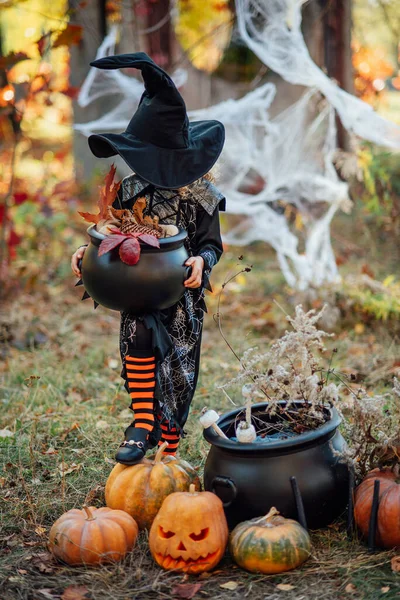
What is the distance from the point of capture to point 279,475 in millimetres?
2920

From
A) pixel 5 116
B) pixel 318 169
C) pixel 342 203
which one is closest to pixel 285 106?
pixel 318 169

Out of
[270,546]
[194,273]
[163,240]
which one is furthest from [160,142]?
[270,546]

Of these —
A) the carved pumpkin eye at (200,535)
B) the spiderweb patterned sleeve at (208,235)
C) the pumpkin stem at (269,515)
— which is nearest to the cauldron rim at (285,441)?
the pumpkin stem at (269,515)

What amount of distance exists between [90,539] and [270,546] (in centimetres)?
70

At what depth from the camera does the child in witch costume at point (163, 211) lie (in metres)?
3.17

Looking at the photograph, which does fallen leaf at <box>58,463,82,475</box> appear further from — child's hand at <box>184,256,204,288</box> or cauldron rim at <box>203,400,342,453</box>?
child's hand at <box>184,256,204,288</box>

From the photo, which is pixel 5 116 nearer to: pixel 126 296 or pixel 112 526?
pixel 126 296

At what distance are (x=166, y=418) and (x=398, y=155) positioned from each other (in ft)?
23.8

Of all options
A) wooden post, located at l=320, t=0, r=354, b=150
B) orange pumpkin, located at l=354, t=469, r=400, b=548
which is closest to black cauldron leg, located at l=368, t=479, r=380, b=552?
orange pumpkin, located at l=354, t=469, r=400, b=548

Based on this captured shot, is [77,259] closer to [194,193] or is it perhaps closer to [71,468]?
[194,193]

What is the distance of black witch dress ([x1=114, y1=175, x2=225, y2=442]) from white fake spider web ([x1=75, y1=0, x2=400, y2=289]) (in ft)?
8.92

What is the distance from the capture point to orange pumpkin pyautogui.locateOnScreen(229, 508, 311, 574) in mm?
2729

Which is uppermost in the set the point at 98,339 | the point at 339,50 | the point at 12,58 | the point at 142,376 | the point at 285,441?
the point at 339,50

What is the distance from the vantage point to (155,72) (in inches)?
122
